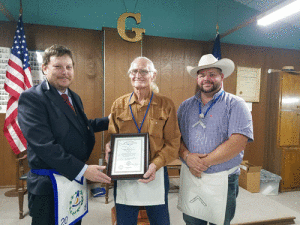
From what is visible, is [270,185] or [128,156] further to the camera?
[270,185]

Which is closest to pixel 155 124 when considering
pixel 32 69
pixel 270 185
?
pixel 32 69

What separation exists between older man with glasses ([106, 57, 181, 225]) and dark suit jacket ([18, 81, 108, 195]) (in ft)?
0.77

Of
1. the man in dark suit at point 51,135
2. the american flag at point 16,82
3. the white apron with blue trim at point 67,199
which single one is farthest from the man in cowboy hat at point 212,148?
the american flag at point 16,82

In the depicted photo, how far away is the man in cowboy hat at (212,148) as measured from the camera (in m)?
1.38

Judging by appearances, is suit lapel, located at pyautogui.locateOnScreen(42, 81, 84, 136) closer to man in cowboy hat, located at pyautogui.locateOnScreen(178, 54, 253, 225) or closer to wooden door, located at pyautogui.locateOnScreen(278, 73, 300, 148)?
man in cowboy hat, located at pyautogui.locateOnScreen(178, 54, 253, 225)

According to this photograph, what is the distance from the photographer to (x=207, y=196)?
1.42 meters

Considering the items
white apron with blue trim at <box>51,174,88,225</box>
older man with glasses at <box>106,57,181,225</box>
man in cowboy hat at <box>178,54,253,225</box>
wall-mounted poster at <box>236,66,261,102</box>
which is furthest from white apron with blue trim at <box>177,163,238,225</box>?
A: wall-mounted poster at <box>236,66,261,102</box>

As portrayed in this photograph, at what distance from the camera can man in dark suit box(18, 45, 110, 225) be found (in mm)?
1158

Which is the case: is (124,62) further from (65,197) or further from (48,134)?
(65,197)

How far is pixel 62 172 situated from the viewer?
1.18 meters

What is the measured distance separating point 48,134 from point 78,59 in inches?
101

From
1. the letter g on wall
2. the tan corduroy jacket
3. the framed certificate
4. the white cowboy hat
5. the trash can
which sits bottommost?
the trash can

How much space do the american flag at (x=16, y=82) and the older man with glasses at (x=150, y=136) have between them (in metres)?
2.26

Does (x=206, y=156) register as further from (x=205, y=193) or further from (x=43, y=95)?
(x=43, y=95)
